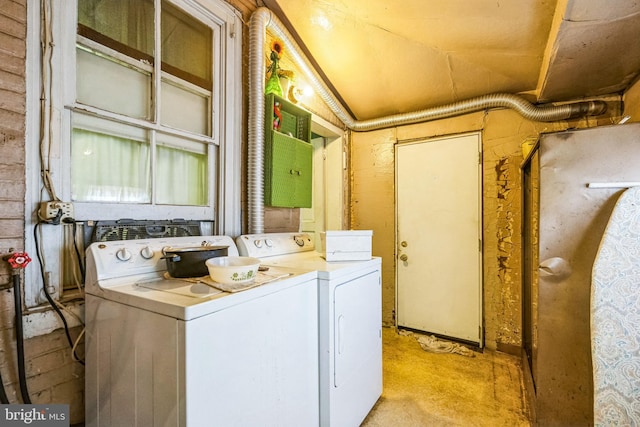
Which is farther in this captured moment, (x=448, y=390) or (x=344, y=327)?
(x=448, y=390)

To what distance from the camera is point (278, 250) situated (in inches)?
72.5

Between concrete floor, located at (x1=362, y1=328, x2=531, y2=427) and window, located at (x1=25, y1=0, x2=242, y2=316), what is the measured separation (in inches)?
62.4

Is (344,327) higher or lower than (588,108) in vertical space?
lower

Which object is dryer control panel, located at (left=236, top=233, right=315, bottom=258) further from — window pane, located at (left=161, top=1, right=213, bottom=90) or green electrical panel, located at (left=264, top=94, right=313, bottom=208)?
window pane, located at (left=161, top=1, right=213, bottom=90)

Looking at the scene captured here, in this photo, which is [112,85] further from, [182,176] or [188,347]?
[188,347]

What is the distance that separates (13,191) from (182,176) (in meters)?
0.73

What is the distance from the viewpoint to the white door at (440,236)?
2.67m

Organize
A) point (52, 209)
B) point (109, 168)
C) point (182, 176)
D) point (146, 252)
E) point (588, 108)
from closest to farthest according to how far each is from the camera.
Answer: point (52, 209)
point (146, 252)
point (109, 168)
point (182, 176)
point (588, 108)

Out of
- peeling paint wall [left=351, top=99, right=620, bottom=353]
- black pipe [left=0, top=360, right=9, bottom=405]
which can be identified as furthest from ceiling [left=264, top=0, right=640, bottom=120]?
black pipe [left=0, top=360, right=9, bottom=405]

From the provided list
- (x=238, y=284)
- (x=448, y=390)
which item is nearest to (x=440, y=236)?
(x=448, y=390)

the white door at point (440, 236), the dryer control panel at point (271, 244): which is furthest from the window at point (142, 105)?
the white door at point (440, 236)

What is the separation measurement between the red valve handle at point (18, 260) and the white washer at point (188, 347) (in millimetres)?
179

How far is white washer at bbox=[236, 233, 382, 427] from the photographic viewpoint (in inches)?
54.3

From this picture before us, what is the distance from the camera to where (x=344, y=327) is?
1472 mm
